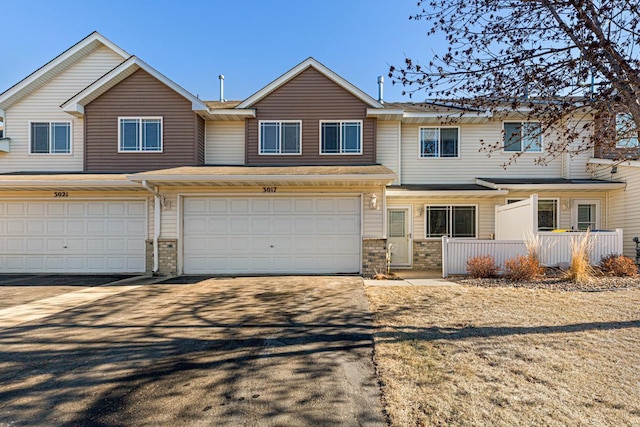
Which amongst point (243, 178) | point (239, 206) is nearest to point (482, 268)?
point (243, 178)

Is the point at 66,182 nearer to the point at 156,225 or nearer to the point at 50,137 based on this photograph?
the point at 156,225

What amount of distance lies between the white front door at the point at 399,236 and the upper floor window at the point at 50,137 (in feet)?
39.9

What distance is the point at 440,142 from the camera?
13.5 metres

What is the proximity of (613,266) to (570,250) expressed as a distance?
3.39 feet

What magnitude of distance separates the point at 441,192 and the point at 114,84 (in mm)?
12076

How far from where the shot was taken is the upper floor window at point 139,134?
476 inches

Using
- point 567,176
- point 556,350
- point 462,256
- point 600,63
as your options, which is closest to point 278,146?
point 462,256

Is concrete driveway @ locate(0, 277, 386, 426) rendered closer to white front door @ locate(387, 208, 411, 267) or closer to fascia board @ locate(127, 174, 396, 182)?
fascia board @ locate(127, 174, 396, 182)

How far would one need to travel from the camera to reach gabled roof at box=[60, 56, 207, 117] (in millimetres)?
11766

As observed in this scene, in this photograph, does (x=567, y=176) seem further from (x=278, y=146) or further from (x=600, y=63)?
(x=278, y=146)

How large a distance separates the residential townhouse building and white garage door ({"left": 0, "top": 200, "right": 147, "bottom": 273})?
0.14 ft

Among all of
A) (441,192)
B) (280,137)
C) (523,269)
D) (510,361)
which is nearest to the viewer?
(510,361)

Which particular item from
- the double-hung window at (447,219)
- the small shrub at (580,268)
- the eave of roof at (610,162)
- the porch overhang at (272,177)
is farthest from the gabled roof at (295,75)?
the eave of roof at (610,162)

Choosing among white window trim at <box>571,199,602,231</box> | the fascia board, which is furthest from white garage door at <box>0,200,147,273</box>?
white window trim at <box>571,199,602,231</box>
